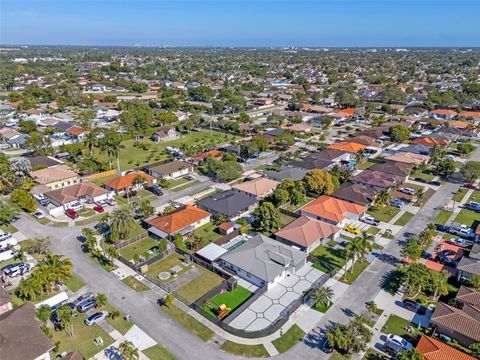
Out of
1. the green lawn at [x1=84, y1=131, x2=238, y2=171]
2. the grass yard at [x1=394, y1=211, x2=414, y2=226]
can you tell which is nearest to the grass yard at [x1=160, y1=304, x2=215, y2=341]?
the grass yard at [x1=394, y1=211, x2=414, y2=226]

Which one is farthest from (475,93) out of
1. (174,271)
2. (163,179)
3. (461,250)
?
(174,271)

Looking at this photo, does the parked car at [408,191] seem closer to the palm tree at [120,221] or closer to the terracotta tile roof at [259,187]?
the terracotta tile roof at [259,187]

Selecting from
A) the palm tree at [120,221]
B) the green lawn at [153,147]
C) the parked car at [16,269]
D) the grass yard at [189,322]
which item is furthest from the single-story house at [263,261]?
the green lawn at [153,147]

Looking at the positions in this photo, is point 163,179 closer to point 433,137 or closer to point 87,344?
point 87,344

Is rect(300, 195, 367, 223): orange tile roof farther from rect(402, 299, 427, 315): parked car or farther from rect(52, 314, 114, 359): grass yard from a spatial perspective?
rect(52, 314, 114, 359): grass yard

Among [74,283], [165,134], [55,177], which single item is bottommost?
[74,283]

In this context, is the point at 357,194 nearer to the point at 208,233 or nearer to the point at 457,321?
the point at 208,233

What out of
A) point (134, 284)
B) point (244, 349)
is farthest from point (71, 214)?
point (244, 349)
